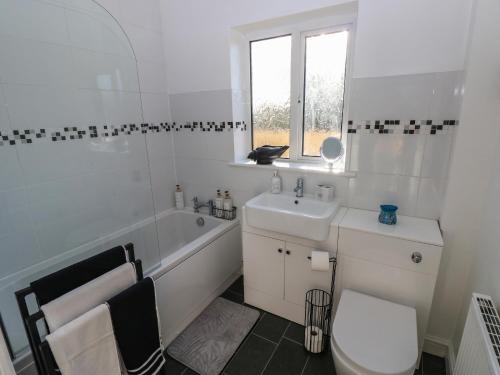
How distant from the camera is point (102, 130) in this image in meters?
1.91

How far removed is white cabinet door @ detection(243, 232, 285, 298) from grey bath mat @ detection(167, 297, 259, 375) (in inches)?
9.3

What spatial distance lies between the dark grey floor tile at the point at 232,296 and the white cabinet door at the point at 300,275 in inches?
18.5

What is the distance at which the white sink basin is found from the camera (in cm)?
155

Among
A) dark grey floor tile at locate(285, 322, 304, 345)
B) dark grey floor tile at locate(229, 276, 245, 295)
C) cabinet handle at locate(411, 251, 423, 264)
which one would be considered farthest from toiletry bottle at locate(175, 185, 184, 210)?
→ cabinet handle at locate(411, 251, 423, 264)

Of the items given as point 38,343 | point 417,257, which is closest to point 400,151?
point 417,257

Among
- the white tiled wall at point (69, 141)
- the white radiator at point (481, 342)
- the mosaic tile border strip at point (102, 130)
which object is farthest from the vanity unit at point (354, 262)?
the mosaic tile border strip at point (102, 130)

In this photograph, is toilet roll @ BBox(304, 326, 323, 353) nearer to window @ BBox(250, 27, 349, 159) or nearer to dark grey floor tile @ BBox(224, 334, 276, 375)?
dark grey floor tile @ BBox(224, 334, 276, 375)

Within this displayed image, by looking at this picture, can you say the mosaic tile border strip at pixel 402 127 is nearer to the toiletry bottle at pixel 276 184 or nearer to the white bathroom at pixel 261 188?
the white bathroom at pixel 261 188

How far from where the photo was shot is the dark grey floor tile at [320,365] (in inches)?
60.2

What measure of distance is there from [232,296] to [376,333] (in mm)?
1192

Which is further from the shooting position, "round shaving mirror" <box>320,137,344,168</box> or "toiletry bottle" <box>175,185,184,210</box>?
"toiletry bottle" <box>175,185,184,210</box>

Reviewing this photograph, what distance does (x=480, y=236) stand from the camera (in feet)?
4.58

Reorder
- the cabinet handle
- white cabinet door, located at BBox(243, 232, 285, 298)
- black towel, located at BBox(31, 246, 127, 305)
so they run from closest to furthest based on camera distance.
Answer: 1. black towel, located at BBox(31, 246, 127, 305)
2. the cabinet handle
3. white cabinet door, located at BBox(243, 232, 285, 298)

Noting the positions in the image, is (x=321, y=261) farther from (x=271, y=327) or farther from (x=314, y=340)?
(x=271, y=327)
